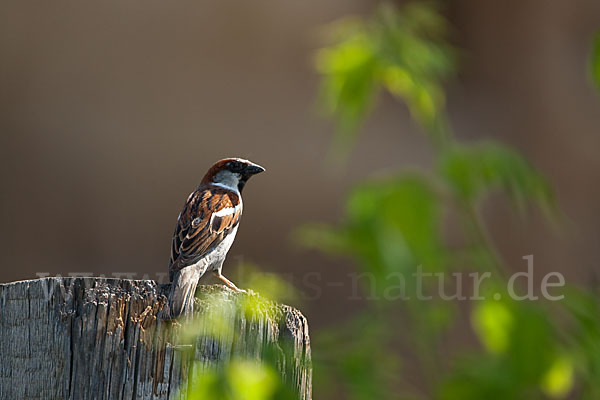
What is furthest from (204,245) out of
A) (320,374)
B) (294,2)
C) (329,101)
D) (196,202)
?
(294,2)

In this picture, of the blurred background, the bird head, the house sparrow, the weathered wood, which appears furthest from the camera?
the blurred background

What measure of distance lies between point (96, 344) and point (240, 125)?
14.6ft

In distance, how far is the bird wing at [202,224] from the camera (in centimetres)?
330

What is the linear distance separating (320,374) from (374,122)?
221 inches

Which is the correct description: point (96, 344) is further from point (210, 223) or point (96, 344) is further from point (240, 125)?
point (240, 125)

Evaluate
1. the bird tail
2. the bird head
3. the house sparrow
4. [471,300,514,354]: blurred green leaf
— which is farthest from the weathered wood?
the bird head

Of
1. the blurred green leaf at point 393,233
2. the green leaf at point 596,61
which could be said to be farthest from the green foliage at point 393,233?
the green leaf at point 596,61

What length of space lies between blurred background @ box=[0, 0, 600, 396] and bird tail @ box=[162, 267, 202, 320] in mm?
2914

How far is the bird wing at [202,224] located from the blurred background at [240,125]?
1655mm

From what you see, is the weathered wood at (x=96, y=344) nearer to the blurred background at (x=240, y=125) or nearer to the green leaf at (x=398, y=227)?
the green leaf at (x=398, y=227)

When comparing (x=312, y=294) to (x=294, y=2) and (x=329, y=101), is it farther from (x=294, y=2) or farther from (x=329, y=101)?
(x=329, y=101)

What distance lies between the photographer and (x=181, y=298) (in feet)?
6.70

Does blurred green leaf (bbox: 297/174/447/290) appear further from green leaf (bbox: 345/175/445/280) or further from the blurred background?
the blurred background

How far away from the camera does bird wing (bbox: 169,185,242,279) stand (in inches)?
130
